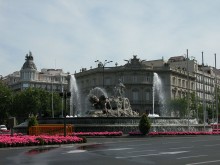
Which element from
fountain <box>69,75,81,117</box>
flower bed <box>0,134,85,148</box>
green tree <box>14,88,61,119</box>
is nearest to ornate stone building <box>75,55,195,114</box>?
green tree <box>14,88,61,119</box>

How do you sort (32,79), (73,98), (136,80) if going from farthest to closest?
(32,79), (136,80), (73,98)

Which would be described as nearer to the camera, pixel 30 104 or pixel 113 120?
pixel 113 120

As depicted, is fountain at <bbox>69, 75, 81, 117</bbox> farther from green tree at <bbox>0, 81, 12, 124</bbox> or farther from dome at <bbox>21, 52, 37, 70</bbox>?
dome at <bbox>21, 52, 37, 70</bbox>

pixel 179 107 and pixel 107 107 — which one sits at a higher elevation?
pixel 179 107

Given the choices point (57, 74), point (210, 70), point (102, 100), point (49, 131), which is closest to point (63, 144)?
point (49, 131)

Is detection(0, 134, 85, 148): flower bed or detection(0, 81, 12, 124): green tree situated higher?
detection(0, 81, 12, 124): green tree

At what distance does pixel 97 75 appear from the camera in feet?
390

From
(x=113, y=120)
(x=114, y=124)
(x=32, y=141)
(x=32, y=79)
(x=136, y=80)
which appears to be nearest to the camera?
(x=32, y=141)

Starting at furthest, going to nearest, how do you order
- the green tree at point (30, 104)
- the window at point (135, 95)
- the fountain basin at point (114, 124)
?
the window at point (135, 95) < the green tree at point (30, 104) < the fountain basin at point (114, 124)

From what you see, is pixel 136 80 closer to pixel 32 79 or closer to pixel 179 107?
pixel 179 107

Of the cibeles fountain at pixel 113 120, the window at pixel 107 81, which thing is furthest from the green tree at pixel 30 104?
the cibeles fountain at pixel 113 120

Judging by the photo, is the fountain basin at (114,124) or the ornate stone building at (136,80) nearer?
the fountain basin at (114,124)

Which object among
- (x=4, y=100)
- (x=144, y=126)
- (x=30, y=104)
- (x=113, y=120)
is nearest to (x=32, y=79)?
(x=30, y=104)

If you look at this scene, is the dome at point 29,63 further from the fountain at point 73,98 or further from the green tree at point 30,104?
the fountain at point 73,98
